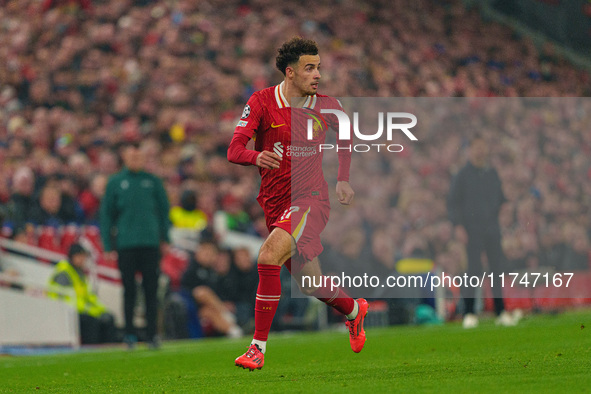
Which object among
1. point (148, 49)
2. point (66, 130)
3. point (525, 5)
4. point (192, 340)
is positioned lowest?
point (192, 340)

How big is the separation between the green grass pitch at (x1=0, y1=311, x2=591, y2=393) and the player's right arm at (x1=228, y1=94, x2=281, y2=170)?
122 cm

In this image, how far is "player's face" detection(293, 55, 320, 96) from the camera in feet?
19.5

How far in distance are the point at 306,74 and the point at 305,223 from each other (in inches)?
36.0

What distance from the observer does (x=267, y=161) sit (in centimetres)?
546

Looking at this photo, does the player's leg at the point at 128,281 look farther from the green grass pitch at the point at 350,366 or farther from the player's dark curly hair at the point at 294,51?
the player's dark curly hair at the point at 294,51

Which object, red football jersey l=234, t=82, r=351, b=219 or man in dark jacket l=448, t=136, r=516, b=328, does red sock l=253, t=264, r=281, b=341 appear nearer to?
red football jersey l=234, t=82, r=351, b=219

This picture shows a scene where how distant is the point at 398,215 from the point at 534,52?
10599mm

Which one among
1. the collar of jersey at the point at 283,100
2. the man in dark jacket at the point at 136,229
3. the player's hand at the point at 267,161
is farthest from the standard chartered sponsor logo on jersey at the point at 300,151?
the man in dark jacket at the point at 136,229

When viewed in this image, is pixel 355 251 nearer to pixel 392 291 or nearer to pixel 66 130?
pixel 392 291

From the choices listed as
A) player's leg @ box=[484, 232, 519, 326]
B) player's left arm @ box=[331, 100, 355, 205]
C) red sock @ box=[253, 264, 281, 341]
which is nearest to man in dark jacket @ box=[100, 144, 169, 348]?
A: player's leg @ box=[484, 232, 519, 326]

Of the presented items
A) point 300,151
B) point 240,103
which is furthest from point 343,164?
point 240,103

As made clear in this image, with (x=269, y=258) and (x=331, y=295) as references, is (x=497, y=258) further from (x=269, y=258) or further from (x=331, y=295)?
(x=269, y=258)

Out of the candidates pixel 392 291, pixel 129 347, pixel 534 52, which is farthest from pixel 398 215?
pixel 534 52

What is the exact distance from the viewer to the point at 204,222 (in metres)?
12.9
